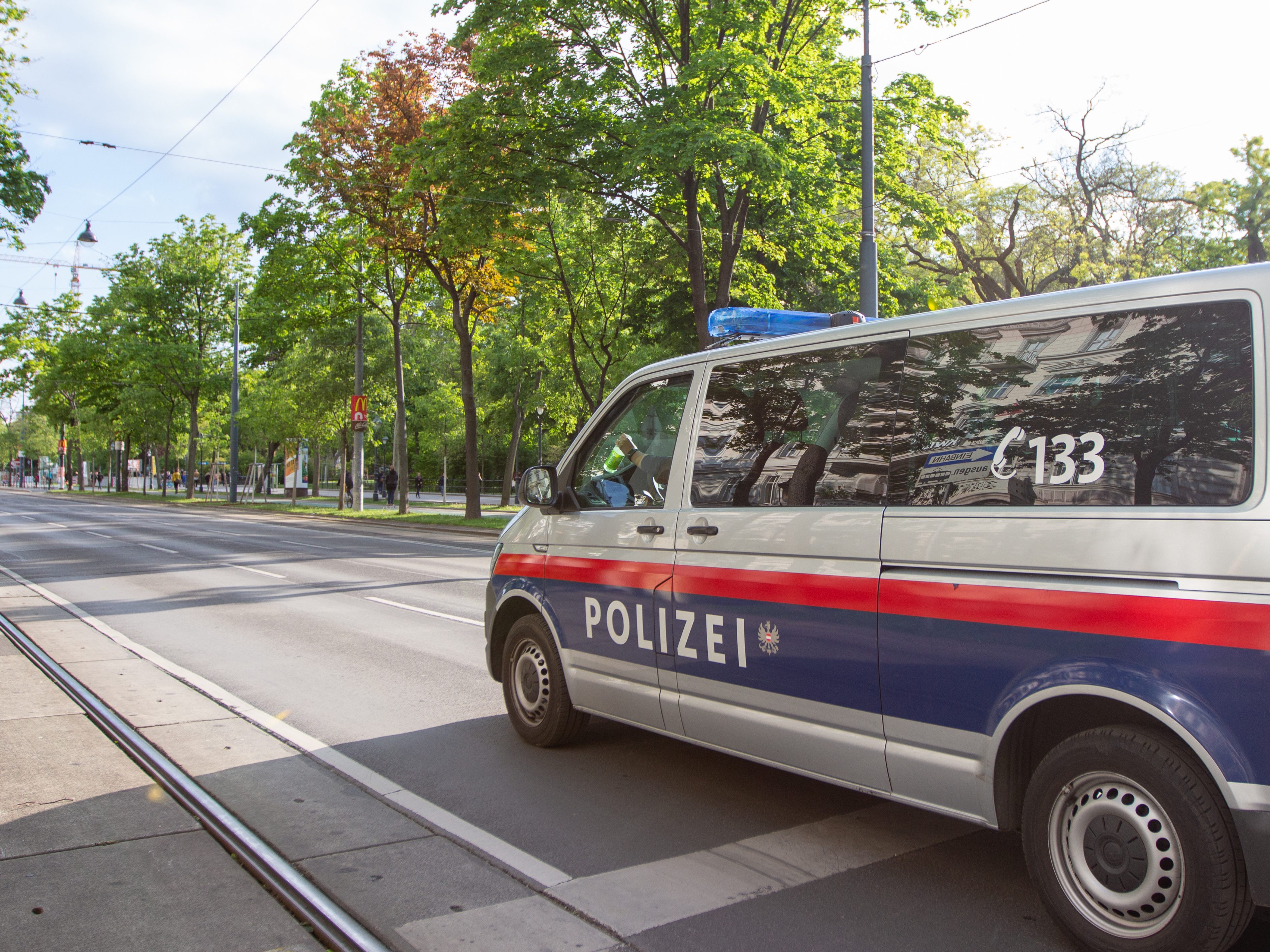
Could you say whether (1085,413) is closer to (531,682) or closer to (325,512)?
(531,682)

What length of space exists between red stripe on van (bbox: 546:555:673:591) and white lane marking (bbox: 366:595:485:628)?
456cm

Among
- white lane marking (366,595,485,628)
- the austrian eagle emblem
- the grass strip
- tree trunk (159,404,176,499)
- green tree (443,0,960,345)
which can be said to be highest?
green tree (443,0,960,345)

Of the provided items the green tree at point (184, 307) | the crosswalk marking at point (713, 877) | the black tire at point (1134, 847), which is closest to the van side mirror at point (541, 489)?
the crosswalk marking at point (713, 877)

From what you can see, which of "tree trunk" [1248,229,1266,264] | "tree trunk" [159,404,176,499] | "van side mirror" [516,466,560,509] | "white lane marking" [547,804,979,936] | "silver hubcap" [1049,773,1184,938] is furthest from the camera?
"tree trunk" [159,404,176,499]

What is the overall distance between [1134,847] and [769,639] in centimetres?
143

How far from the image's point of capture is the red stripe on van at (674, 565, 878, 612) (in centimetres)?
368

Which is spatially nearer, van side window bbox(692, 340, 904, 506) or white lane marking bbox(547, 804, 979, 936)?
white lane marking bbox(547, 804, 979, 936)

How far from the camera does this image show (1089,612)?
120 inches

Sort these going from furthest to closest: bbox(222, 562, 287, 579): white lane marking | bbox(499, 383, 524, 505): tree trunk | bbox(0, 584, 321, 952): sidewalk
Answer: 1. bbox(499, 383, 524, 505): tree trunk
2. bbox(222, 562, 287, 579): white lane marking
3. bbox(0, 584, 321, 952): sidewalk

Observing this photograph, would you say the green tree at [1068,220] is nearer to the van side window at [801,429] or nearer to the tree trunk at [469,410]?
the tree trunk at [469,410]

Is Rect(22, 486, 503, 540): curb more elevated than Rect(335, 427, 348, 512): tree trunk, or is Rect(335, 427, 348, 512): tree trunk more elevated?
Rect(335, 427, 348, 512): tree trunk

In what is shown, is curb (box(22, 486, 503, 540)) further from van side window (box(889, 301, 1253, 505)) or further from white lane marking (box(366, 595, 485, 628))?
van side window (box(889, 301, 1253, 505))

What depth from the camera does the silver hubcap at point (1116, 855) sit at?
2977 millimetres

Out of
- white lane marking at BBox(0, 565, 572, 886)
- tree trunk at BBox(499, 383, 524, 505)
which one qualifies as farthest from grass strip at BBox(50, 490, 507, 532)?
white lane marking at BBox(0, 565, 572, 886)
